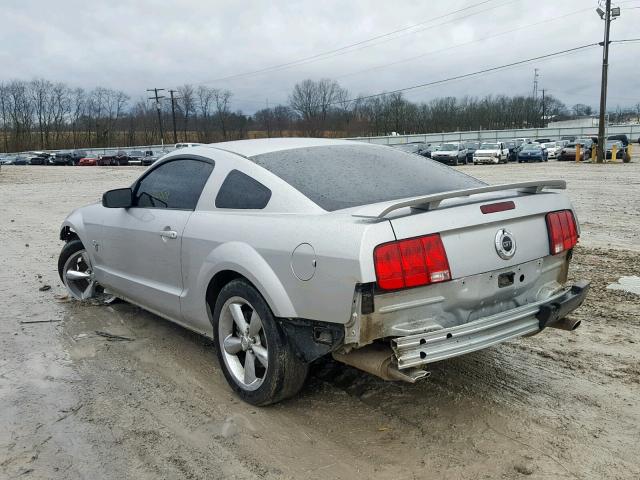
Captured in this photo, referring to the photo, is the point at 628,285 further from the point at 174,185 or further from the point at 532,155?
the point at 532,155

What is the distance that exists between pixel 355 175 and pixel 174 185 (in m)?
1.47

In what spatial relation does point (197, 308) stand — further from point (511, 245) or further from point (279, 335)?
point (511, 245)

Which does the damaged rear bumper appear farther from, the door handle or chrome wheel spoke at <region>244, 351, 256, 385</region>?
the door handle

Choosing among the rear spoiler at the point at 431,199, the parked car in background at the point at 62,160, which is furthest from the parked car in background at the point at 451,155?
the parked car in background at the point at 62,160

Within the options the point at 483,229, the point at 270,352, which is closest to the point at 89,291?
the point at 270,352

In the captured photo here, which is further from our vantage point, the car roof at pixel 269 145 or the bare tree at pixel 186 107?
the bare tree at pixel 186 107

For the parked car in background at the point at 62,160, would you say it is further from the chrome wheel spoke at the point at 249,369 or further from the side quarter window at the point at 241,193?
the chrome wheel spoke at the point at 249,369

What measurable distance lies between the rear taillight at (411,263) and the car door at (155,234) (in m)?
1.71

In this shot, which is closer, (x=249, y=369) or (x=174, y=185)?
(x=249, y=369)

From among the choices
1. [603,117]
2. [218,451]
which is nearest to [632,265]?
[218,451]

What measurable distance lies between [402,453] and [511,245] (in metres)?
1.24

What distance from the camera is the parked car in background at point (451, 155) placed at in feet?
139

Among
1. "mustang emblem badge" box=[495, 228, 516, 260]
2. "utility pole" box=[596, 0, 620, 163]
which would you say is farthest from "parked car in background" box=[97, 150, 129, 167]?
"mustang emblem badge" box=[495, 228, 516, 260]

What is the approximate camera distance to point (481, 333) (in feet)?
9.55
